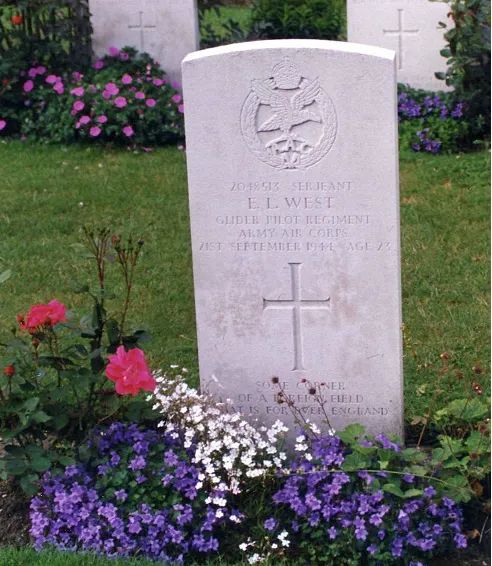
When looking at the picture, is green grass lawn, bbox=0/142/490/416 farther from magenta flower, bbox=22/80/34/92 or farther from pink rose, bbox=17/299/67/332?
pink rose, bbox=17/299/67/332

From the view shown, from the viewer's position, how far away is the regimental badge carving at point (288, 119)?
414cm

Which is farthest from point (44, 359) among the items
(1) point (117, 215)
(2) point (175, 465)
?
(1) point (117, 215)

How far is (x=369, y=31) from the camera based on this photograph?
9492 mm

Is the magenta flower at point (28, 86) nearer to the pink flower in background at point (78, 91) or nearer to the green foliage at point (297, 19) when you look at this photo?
the pink flower in background at point (78, 91)

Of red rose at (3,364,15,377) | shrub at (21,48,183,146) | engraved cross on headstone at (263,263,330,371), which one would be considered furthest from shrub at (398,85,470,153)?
red rose at (3,364,15,377)

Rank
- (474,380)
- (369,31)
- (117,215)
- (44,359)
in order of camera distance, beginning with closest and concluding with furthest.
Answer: (44,359) → (474,380) → (117,215) → (369,31)

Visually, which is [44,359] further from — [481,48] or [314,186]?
[481,48]

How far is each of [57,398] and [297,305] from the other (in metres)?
0.95

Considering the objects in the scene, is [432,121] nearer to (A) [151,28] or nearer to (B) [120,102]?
(B) [120,102]

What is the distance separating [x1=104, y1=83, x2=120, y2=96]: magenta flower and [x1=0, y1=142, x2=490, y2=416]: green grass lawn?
0.47 m

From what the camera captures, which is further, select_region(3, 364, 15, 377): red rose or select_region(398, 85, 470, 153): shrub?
select_region(398, 85, 470, 153): shrub

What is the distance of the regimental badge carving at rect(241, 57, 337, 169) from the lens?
4141 mm

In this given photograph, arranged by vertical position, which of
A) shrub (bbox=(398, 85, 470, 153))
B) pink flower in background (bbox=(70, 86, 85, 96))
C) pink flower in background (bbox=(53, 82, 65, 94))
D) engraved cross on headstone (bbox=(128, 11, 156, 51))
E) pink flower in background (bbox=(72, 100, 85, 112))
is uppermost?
engraved cross on headstone (bbox=(128, 11, 156, 51))

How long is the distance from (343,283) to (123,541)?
4.00 feet
